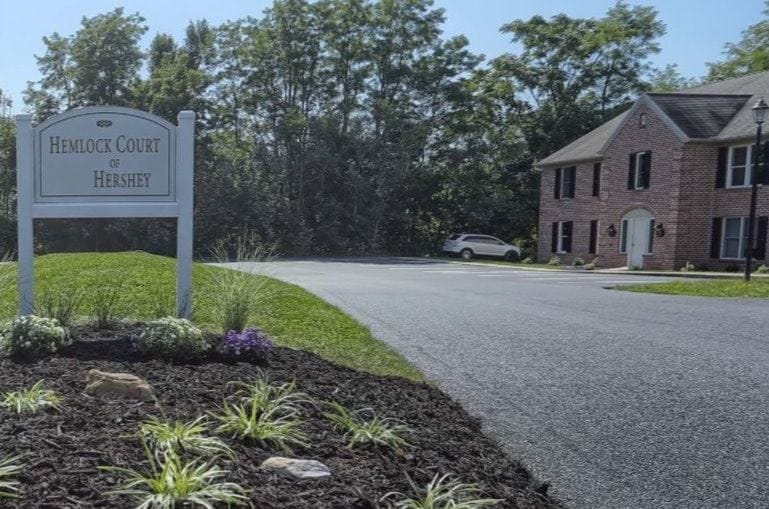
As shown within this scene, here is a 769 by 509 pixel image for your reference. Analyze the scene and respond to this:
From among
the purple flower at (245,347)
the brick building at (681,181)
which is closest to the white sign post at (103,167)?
the purple flower at (245,347)

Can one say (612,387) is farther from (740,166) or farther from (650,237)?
(650,237)

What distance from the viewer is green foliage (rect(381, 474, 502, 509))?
109 inches

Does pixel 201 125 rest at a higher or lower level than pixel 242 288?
higher

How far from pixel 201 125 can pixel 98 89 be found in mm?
5556

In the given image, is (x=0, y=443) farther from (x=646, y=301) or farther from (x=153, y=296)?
(x=646, y=301)

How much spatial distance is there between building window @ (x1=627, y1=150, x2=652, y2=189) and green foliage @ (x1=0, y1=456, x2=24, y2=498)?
2694 centimetres

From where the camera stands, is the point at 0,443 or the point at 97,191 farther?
the point at 97,191

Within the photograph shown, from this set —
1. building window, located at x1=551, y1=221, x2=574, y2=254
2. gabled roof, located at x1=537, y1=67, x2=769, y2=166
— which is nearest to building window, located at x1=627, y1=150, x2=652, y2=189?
gabled roof, located at x1=537, y1=67, x2=769, y2=166

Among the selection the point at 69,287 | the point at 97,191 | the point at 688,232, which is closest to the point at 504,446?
the point at 97,191

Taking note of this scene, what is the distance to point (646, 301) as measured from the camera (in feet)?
43.4

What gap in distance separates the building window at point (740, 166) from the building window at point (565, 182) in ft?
27.0

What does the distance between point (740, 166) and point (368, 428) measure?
80.9 ft

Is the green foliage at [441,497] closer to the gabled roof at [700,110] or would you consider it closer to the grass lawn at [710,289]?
the grass lawn at [710,289]

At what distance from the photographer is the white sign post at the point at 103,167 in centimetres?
607
